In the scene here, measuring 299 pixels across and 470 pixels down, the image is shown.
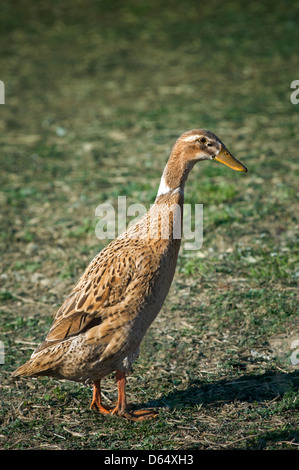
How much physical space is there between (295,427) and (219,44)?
11224mm

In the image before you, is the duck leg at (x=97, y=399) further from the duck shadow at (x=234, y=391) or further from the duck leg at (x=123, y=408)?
the duck shadow at (x=234, y=391)

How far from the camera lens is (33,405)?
15.5 ft

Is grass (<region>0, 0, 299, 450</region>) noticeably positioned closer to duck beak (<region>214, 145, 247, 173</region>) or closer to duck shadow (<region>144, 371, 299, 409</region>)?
duck shadow (<region>144, 371, 299, 409</region>)

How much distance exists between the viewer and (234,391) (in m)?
4.76

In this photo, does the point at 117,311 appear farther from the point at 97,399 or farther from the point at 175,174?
the point at 175,174

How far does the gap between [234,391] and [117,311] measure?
108 cm

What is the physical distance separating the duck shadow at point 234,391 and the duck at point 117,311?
24 cm

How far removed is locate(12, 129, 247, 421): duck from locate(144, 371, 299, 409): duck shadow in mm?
242

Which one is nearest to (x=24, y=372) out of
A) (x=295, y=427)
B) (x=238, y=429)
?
(x=238, y=429)

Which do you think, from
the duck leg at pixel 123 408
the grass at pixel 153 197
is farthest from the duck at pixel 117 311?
the grass at pixel 153 197

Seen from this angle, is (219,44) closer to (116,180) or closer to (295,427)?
(116,180)

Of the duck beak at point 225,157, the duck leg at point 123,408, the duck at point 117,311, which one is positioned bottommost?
the duck leg at point 123,408

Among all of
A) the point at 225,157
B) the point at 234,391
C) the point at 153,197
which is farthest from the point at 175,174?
the point at 153,197

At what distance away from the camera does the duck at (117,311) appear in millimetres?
4422
